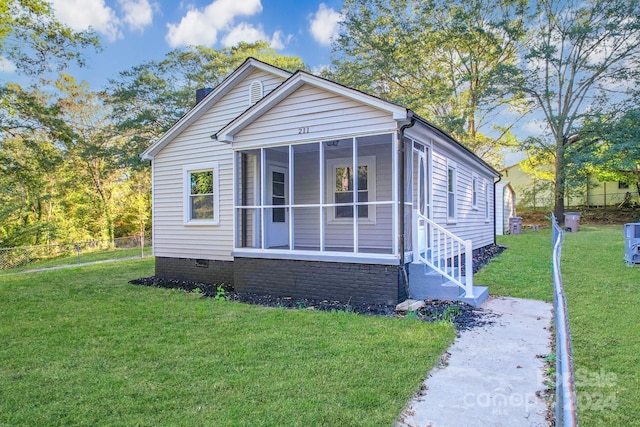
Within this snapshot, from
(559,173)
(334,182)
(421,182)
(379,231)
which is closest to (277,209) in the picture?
(334,182)

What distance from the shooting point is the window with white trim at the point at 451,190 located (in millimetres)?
9402

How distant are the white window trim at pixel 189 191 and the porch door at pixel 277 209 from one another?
129 centimetres

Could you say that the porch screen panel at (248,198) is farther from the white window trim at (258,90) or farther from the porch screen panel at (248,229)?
the white window trim at (258,90)

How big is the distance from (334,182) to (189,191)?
3.71 m

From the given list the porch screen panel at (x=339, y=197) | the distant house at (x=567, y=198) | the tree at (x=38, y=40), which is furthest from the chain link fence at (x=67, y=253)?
the distant house at (x=567, y=198)

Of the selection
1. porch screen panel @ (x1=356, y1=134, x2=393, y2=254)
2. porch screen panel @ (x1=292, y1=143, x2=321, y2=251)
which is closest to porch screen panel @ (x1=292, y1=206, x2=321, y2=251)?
porch screen panel @ (x1=292, y1=143, x2=321, y2=251)

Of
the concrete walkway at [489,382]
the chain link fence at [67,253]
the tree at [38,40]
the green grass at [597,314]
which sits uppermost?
the tree at [38,40]

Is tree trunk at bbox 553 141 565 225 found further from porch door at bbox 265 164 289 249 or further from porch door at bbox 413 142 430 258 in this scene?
porch door at bbox 265 164 289 249

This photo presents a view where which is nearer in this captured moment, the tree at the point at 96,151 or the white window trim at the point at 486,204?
the white window trim at the point at 486,204

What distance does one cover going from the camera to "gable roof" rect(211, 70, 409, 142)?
6082 millimetres

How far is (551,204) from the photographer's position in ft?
87.9

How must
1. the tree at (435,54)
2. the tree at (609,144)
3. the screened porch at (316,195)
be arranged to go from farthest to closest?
1. the tree at (435,54)
2. the tree at (609,144)
3. the screened porch at (316,195)

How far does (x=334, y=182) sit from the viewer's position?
924 cm

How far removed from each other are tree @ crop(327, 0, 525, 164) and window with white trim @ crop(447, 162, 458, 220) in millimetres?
11673
